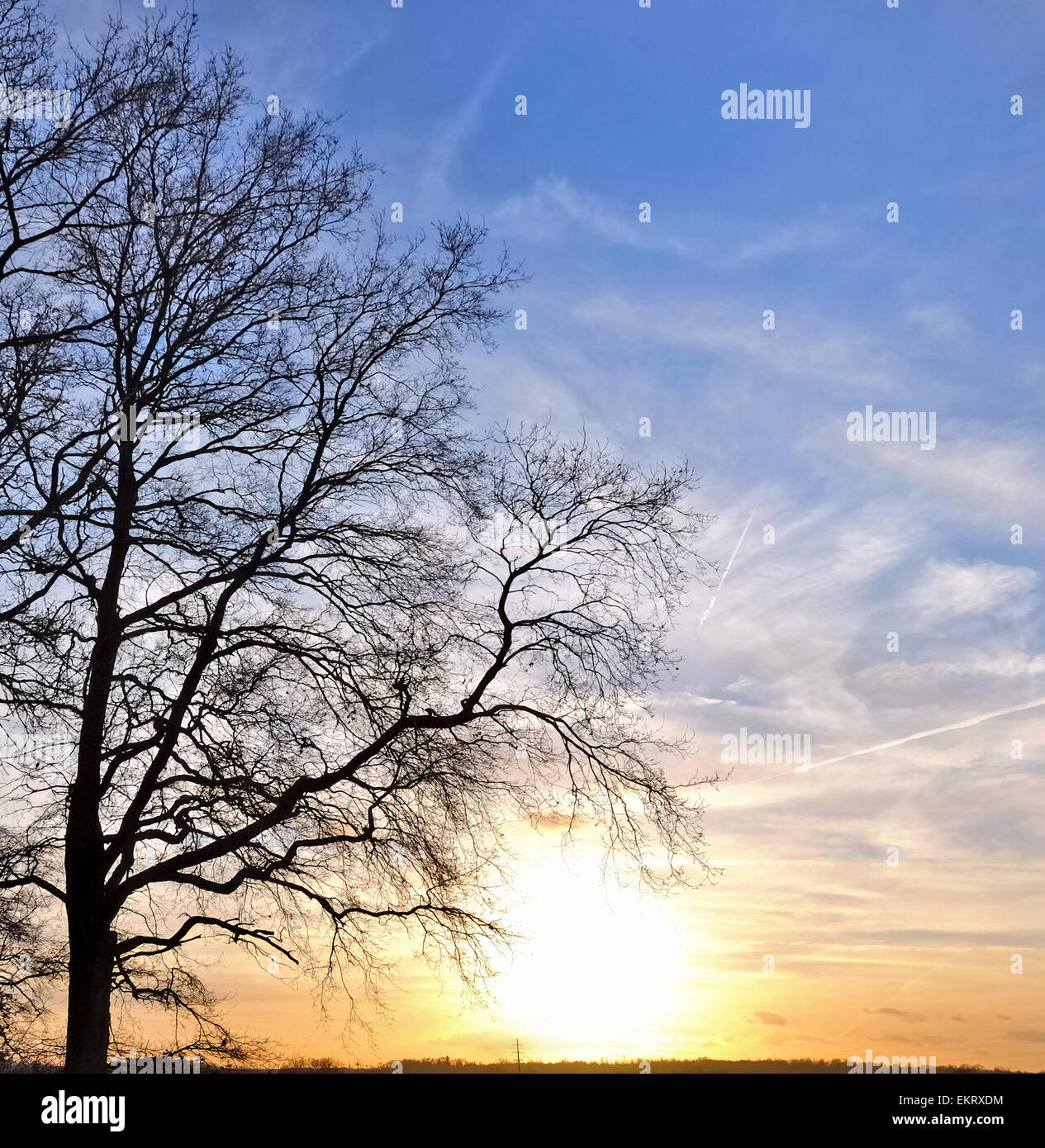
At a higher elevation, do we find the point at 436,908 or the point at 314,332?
the point at 314,332

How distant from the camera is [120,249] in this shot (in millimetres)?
13219

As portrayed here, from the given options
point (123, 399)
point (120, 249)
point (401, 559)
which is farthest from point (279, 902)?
point (120, 249)

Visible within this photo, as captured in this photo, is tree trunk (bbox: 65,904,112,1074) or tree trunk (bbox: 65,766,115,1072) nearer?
tree trunk (bbox: 65,904,112,1074)

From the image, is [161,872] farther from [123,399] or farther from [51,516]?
[123,399]

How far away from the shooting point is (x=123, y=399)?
513 inches

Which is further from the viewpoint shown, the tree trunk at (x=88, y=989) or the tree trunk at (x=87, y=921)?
the tree trunk at (x=87, y=921)

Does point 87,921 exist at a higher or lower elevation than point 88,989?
higher

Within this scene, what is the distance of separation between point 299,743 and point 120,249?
6319 mm
